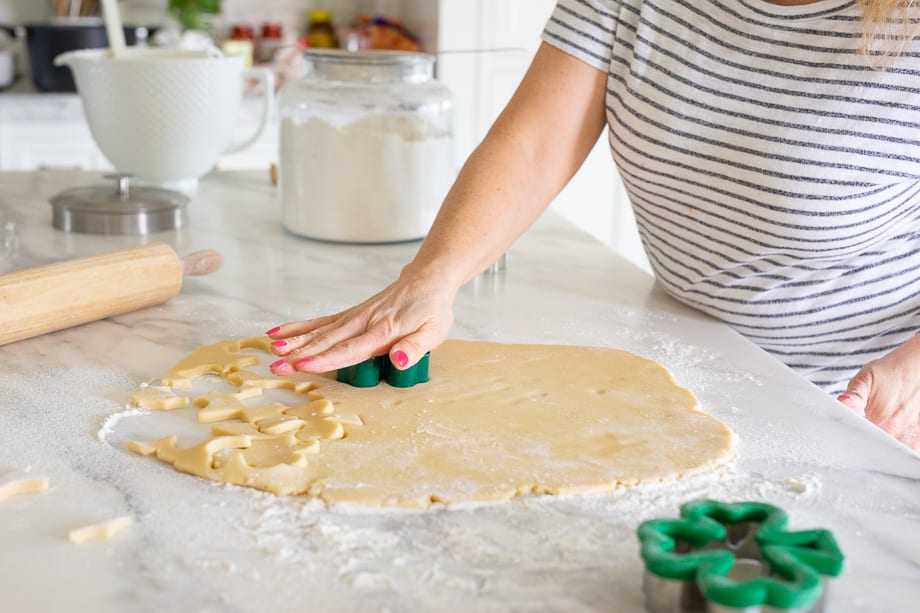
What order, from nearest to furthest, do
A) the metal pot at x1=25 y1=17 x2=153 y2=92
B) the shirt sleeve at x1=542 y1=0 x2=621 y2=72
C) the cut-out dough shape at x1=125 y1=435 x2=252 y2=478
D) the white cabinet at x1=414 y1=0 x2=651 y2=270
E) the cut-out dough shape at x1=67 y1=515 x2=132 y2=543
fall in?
the cut-out dough shape at x1=67 y1=515 x2=132 y2=543 → the cut-out dough shape at x1=125 y1=435 x2=252 y2=478 → the shirt sleeve at x1=542 y1=0 x2=621 y2=72 → the metal pot at x1=25 y1=17 x2=153 y2=92 → the white cabinet at x1=414 y1=0 x2=651 y2=270

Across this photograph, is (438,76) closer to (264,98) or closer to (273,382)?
(264,98)

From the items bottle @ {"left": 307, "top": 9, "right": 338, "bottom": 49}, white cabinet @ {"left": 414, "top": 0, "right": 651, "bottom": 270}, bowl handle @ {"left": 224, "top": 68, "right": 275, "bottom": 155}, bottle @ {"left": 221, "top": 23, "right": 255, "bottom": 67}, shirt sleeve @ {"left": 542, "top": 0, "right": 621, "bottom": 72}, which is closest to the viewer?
shirt sleeve @ {"left": 542, "top": 0, "right": 621, "bottom": 72}

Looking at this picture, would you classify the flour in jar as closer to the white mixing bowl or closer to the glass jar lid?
the glass jar lid

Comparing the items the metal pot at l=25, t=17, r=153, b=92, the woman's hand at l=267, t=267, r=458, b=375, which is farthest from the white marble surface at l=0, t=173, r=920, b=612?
the metal pot at l=25, t=17, r=153, b=92

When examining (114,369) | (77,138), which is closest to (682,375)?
(114,369)

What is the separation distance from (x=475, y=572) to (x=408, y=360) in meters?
0.32

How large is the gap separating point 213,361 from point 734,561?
22.7 inches

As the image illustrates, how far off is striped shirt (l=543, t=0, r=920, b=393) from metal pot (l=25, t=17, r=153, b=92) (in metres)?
2.02

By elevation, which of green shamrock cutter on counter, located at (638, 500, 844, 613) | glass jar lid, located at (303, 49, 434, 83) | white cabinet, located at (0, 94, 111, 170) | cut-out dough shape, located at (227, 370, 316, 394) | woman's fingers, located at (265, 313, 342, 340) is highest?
glass jar lid, located at (303, 49, 434, 83)

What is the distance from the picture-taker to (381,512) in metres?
0.71

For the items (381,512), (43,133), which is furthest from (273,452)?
(43,133)

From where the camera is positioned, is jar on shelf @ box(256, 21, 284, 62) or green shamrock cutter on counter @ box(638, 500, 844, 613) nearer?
green shamrock cutter on counter @ box(638, 500, 844, 613)

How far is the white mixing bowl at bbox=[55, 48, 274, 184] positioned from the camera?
1584 millimetres

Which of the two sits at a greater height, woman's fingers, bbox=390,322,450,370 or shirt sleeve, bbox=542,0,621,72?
shirt sleeve, bbox=542,0,621,72
